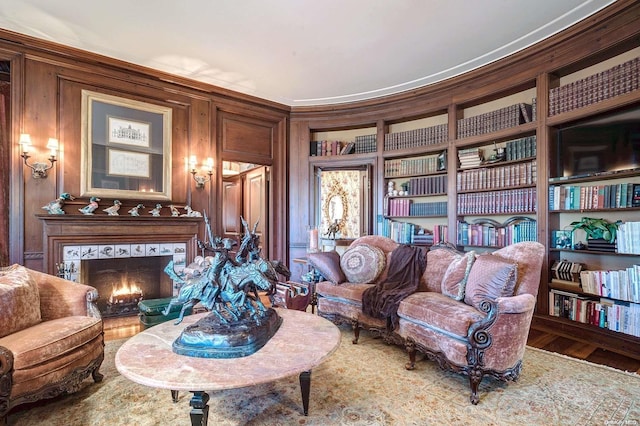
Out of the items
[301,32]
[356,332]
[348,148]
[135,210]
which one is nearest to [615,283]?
[356,332]

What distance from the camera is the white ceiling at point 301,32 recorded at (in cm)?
270

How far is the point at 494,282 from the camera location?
2.18 m

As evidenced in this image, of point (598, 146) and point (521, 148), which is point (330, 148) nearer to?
point (521, 148)

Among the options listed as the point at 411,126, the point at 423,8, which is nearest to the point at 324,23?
the point at 423,8

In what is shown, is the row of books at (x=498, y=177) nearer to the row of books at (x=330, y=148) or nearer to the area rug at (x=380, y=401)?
the row of books at (x=330, y=148)

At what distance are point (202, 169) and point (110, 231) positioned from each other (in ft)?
4.36

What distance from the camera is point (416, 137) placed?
4.39m

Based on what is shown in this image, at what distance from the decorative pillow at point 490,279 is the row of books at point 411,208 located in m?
1.80

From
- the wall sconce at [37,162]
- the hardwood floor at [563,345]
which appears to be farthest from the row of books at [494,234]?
the wall sconce at [37,162]

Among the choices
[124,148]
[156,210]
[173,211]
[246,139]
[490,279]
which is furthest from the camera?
[246,139]

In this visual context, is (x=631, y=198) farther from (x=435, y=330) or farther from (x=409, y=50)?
(x=409, y=50)

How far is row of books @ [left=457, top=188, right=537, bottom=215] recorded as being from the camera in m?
3.36

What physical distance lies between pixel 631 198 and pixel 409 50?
8.11 feet

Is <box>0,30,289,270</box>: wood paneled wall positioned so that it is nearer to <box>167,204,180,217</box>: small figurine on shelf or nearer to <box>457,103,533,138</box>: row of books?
<box>167,204,180,217</box>: small figurine on shelf
